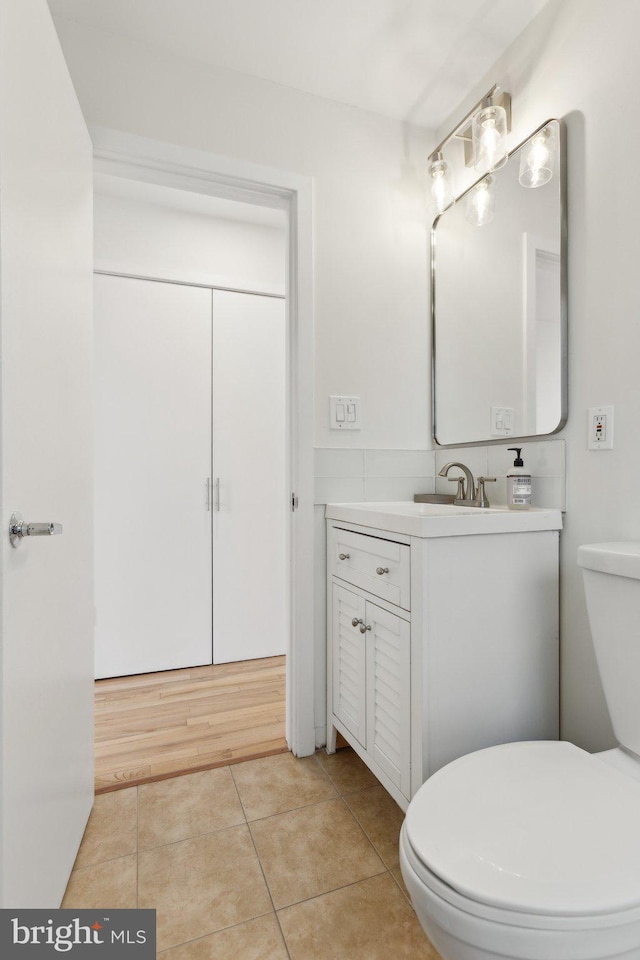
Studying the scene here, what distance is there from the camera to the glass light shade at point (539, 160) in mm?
1375

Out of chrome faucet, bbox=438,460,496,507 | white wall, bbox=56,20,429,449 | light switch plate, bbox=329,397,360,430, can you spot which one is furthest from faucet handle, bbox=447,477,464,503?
light switch plate, bbox=329,397,360,430

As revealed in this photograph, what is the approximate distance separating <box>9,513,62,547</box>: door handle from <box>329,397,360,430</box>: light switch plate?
107cm

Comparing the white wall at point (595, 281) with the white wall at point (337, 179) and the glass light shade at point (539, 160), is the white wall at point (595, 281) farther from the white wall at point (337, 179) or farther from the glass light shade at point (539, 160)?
the white wall at point (337, 179)

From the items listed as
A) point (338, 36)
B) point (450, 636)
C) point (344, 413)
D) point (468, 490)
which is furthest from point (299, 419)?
point (338, 36)

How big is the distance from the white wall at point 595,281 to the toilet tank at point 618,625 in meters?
0.19

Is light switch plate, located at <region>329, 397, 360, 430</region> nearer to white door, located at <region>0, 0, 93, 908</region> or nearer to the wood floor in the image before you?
white door, located at <region>0, 0, 93, 908</region>

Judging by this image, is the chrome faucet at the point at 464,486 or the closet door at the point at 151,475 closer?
the chrome faucet at the point at 464,486

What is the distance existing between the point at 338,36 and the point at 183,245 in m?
1.21

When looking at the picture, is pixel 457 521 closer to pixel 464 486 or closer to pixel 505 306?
pixel 464 486

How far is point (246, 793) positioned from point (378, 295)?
68.7 inches

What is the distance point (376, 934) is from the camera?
1.03 metres

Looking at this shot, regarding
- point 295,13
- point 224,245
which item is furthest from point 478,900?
point 224,245

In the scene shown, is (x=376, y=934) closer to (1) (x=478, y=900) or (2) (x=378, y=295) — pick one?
(1) (x=478, y=900)

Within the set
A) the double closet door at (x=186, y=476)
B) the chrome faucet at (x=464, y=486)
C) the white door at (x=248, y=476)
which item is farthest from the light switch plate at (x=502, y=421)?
the white door at (x=248, y=476)
